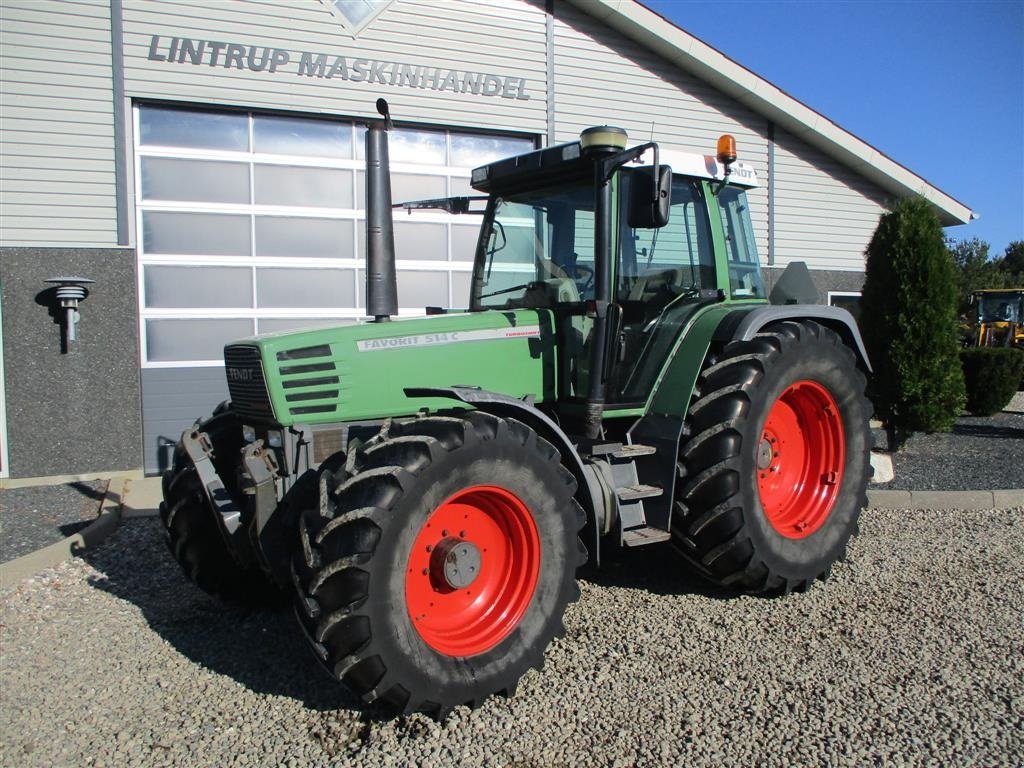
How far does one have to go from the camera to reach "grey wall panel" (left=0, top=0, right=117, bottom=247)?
26.2 ft

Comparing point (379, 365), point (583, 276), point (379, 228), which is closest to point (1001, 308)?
point (583, 276)

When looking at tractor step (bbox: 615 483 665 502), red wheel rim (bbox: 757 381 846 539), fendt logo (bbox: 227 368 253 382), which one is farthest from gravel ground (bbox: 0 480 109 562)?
red wheel rim (bbox: 757 381 846 539)

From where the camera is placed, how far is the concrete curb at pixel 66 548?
203 inches

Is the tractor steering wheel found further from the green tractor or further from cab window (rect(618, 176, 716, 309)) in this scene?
cab window (rect(618, 176, 716, 309))

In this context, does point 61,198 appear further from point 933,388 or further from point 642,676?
point 933,388

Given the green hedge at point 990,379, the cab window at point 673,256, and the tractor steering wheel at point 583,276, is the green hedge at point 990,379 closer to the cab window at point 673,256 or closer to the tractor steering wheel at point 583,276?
the cab window at point 673,256

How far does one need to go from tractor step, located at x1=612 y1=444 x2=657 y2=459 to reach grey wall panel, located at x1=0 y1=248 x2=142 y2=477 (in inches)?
238

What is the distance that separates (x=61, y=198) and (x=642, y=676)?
24.6 feet

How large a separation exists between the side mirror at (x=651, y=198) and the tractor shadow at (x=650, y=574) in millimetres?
1845

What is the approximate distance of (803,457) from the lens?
5.12m

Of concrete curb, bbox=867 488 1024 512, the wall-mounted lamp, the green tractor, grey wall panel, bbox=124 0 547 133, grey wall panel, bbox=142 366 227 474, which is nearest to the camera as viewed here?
the green tractor

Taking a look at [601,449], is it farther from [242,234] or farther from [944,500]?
[242,234]

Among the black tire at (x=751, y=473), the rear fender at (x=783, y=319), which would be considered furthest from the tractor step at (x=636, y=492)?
the rear fender at (x=783, y=319)

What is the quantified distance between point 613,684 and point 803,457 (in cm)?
228
